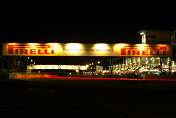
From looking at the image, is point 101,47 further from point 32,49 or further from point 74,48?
point 32,49

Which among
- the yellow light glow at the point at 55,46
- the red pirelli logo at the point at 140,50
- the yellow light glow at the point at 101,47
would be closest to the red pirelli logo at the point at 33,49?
the yellow light glow at the point at 55,46

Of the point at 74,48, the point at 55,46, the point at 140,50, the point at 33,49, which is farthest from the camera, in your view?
the point at 74,48

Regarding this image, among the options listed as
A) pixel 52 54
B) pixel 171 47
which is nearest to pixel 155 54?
pixel 171 47

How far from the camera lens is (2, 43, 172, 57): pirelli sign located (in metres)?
25.0

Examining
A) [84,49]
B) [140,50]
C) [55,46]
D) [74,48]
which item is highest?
[55,46]

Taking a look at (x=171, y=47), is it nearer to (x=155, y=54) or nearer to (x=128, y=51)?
(x=155, y=54)

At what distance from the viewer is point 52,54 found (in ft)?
82.5

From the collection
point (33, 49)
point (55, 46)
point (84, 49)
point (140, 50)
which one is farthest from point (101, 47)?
point (33, 49)

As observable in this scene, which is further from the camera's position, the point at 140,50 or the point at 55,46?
the point at 140,50

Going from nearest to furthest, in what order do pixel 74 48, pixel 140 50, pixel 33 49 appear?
pixel 33 49 < pixel 140 50 < pixel 74 48

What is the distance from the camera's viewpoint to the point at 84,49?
25484mm

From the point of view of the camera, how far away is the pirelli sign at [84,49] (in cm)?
2495

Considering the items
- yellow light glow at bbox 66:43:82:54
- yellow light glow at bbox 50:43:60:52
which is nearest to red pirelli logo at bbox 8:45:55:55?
yellow light glow at bbox 50:43:60:52

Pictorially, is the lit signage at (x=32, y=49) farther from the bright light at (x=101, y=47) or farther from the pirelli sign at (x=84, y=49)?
the bright light at (x=101, y=47)
